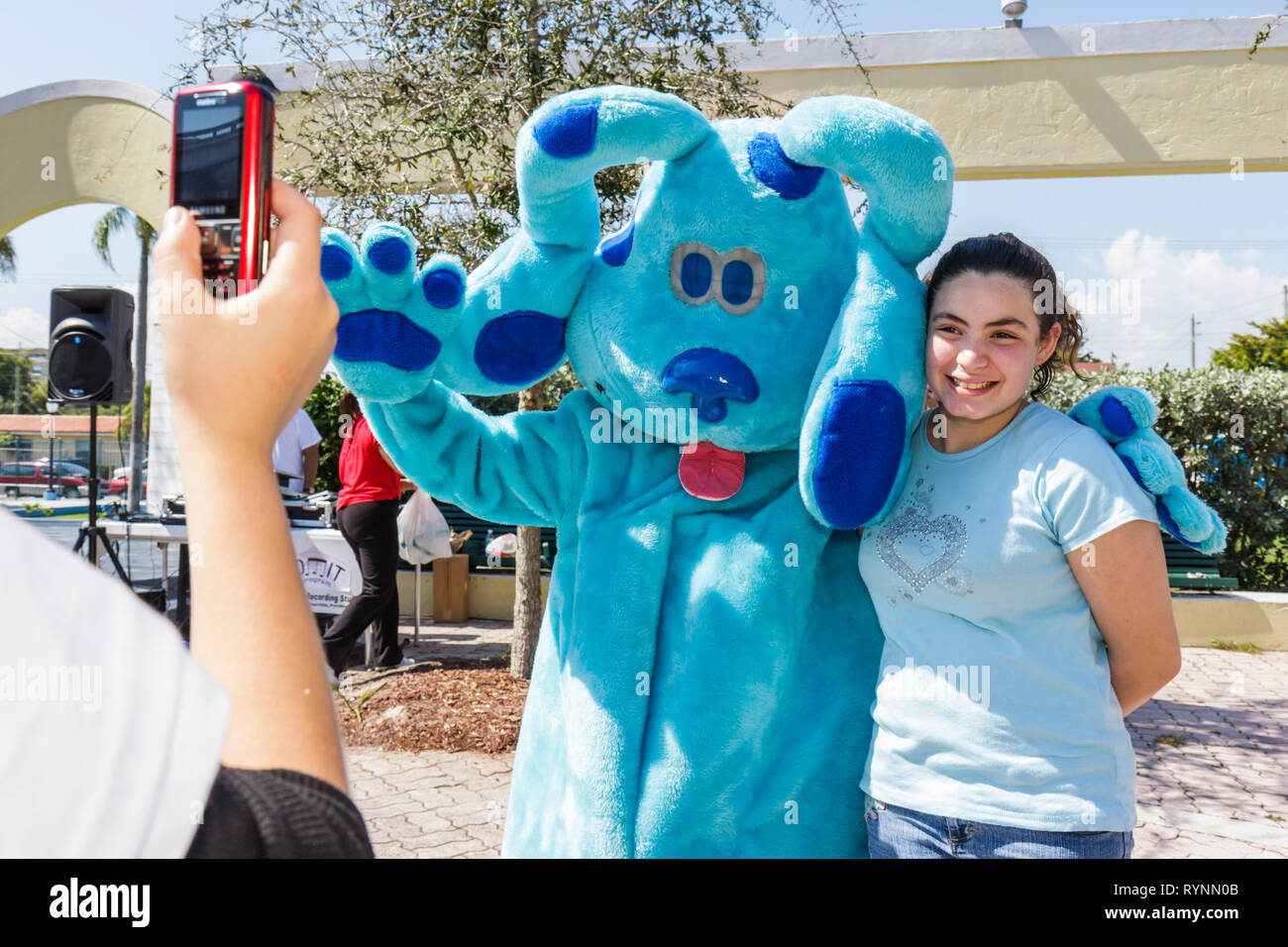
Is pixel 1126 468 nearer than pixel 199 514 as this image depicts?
No

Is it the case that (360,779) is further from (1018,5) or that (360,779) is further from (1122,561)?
(1018,5)

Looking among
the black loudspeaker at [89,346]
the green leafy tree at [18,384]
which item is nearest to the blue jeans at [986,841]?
the black loudspeaker at [89,346]

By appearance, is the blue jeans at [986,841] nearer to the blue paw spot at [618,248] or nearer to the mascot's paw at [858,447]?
the mascot's paw at [858,447]

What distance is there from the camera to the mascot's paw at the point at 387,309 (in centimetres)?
219

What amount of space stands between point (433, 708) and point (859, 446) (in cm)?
474

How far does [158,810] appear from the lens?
552 millimetres

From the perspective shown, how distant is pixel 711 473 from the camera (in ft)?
7.29

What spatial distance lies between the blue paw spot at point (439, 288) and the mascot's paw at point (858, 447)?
2.99 ft

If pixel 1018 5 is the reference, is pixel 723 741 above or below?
below

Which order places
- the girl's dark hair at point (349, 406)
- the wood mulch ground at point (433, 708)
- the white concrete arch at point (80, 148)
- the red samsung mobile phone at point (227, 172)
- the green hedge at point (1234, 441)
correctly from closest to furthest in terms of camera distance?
1. the red samsung mobile phone at point (227, 172)
2. the wood mulch ground at point (433, 708)
3. the girl's dark hair at point (349, 406)
4. the white concrete arch at point (80, 148)
5. the green hedge at point (1234, 441)

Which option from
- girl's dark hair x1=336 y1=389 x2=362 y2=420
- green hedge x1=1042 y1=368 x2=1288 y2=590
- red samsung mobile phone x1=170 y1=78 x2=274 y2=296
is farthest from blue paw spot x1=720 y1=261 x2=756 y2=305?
green hedge x1=1042 y1=368 x2=1288 y2=590

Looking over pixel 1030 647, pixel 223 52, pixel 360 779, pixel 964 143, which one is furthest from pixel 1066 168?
pixel 1030 647

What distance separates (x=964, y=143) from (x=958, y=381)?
28.6 feet

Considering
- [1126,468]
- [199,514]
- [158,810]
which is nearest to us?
[158,810]
